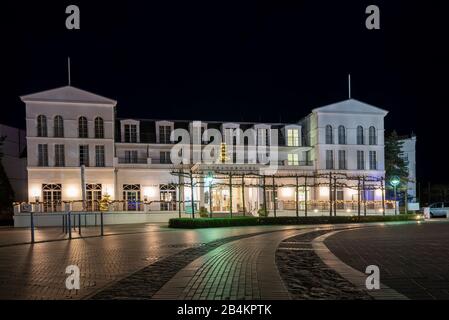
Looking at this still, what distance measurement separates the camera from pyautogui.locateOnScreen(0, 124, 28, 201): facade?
48.3m

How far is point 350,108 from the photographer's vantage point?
48938 mm

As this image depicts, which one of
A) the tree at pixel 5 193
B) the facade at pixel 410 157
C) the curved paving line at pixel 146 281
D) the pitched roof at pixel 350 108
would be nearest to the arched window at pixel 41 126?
the tree at pixel 5 193

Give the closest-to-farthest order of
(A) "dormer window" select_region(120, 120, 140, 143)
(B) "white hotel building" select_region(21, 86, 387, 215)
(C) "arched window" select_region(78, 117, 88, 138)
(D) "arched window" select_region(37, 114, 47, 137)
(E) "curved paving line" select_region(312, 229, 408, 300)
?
(E) "curved paving line" select_region(312, 229, 408, 300) → (B) "white hotel building" select_region(21, 86, 387, 215) → (D) "arched window" select_region(37, 114, 47, 137) → (C) "arched window" select_region(78, 117, 88, 138) → (A) "dormer window" select_region(120, 120, 140, 143)

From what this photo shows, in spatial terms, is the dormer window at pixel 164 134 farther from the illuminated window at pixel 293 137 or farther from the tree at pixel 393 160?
the tree at pixel 393 160

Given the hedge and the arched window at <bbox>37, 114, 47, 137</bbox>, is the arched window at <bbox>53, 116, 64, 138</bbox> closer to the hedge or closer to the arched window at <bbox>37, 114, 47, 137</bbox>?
the arched window at <bbox>37, 114, 47, 137</bbox>

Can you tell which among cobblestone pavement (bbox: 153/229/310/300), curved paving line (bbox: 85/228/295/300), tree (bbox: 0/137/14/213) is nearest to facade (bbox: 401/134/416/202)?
tree (bbox: 0/137/14/213)

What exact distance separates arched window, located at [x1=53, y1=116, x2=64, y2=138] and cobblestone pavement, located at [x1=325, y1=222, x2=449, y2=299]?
32478 millimetres


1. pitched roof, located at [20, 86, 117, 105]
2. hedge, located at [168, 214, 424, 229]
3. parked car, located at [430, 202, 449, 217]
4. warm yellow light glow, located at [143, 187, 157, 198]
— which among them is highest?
pitched roof, located at [20, 86, 117, 105]

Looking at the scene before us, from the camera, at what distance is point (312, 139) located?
163ft

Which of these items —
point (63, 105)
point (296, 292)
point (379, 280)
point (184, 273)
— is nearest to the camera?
point (296, 292)
